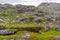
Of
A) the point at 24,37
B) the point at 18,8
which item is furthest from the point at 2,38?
the point at 18,8

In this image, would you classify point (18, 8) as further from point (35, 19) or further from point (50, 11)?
point (35, 19)

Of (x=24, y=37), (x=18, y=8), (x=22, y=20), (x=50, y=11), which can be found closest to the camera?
(x=24, y=37)

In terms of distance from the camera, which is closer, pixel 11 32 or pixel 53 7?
pixel 11 32

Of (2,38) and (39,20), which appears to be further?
(39,20)

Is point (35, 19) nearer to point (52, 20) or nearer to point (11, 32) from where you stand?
point (52, 20)

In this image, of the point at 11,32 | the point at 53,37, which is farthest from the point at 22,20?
the point at 53,37

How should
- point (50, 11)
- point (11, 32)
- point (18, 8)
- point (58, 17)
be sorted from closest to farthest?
1. point (11, 32)
2. point (58, 17)
3. point (50, 11)
4. point (18, 8)
